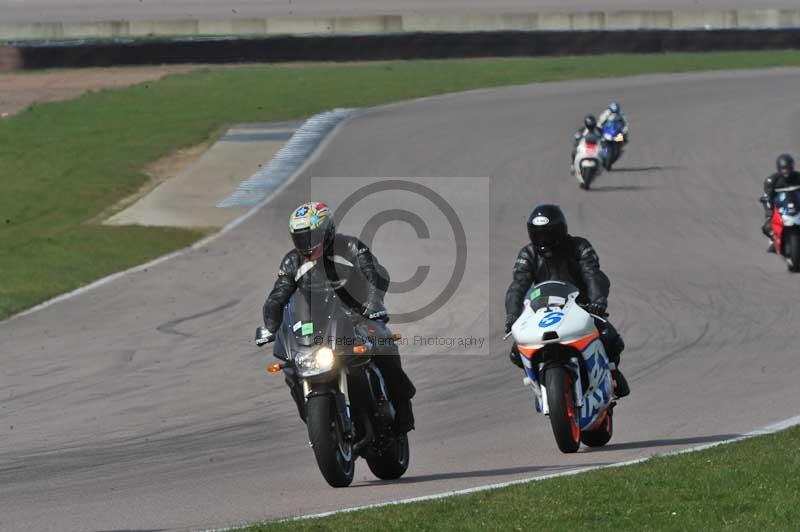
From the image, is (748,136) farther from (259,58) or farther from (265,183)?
(259,58)

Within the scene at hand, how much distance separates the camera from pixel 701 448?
31.6 ft

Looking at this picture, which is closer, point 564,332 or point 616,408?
point 564,332

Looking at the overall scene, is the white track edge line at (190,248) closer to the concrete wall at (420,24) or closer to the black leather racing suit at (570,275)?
the black leather racing suit at (570,275)

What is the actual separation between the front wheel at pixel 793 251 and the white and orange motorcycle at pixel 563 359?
31.9 feet

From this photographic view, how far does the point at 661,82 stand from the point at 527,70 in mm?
4007

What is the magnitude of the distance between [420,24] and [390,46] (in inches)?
215

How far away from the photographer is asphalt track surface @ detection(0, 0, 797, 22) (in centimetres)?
5481

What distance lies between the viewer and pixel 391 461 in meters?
9.59

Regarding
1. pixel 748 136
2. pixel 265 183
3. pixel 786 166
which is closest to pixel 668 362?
pixel 786 166

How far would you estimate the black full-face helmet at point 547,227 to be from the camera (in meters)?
10.3

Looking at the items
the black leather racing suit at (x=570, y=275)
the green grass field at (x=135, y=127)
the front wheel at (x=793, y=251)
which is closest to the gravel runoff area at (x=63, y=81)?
the green grass field at (x=135, y=127)

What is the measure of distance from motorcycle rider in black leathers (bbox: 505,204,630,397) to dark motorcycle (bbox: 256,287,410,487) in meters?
1.36

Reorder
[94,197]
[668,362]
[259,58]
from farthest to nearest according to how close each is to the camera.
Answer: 1. [259,58]
2. [94,197]
3. [668,362]

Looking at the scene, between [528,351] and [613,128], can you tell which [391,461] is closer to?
[528,351]
